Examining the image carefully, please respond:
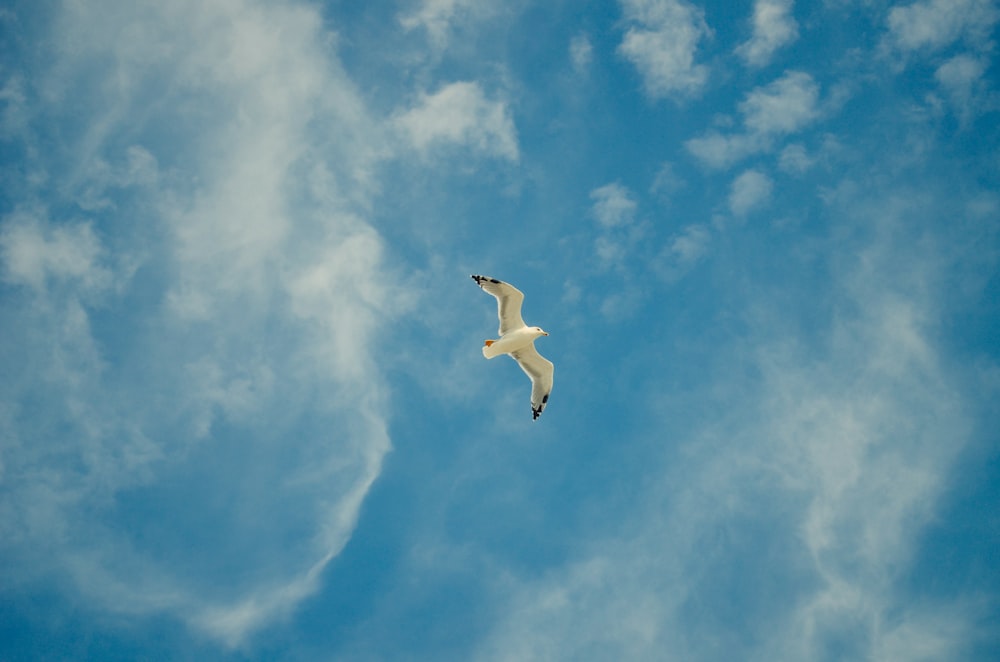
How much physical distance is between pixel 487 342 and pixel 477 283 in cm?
250

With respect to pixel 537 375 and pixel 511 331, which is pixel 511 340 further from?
pixel 537 375

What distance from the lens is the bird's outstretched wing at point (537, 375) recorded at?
35812 millimetres

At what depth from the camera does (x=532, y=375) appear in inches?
1431

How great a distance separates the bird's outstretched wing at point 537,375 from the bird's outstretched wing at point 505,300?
6.01 feet

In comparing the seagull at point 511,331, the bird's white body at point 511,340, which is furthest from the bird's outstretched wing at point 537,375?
the bird's white body at point 511,340

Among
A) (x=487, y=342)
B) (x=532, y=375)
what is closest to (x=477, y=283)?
(x=487, y=342)

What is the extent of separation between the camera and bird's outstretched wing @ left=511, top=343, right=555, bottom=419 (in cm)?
3581

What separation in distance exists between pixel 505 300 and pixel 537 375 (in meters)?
4.31

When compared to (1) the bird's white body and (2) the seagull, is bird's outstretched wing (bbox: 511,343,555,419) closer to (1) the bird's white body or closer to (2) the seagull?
(2) the seagull

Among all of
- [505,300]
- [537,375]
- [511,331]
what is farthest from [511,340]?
[537,375]

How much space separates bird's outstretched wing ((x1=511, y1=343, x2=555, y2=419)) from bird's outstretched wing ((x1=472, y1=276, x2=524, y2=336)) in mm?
1831

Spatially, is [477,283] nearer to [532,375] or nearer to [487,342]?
[487,342]

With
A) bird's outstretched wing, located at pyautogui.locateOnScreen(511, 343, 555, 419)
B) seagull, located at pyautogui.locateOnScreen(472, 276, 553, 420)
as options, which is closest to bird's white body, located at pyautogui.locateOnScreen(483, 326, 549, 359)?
seagull, located at pyautogui.locateOnScreen(472, 276, 553, 420)

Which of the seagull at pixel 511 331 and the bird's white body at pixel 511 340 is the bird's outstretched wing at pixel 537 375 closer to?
the seagull at pixel 511 331
